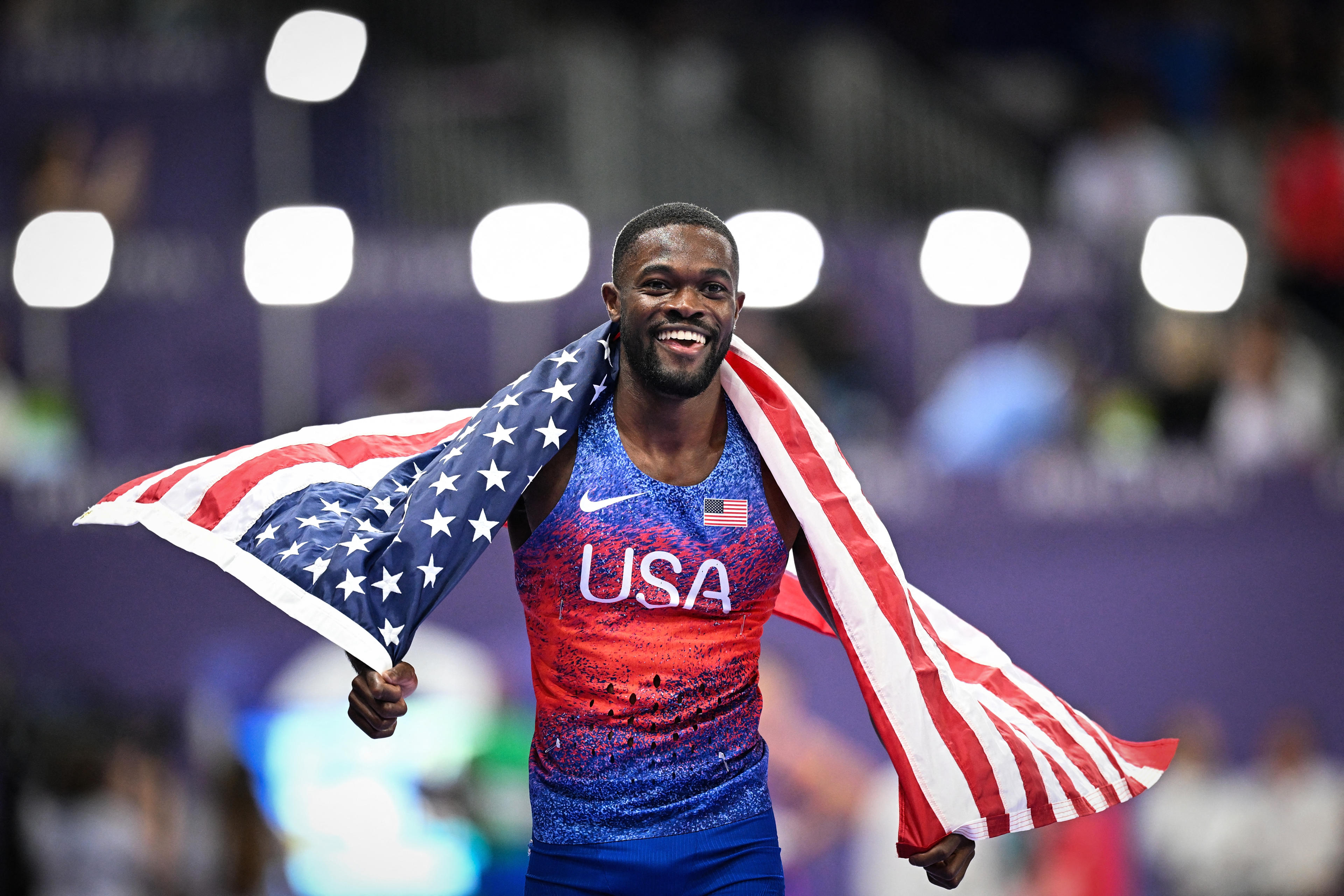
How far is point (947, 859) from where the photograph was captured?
3.40 metres

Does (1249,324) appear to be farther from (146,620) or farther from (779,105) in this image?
(146,620)

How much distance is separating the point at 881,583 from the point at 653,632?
23.5 inches

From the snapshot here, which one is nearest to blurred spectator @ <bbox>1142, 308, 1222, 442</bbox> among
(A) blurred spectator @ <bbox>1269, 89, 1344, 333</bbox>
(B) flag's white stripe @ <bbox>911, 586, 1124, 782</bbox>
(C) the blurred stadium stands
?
(C) the blurred stadium stands

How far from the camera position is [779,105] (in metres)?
10.2

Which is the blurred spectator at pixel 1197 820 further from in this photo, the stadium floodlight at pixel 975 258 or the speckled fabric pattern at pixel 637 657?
the speckled fabric pattern at pixel 637 657

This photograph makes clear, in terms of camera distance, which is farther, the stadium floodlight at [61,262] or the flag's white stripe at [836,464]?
the stadium floodlight at [61,262]

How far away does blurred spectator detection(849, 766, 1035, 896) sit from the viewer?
6.70m

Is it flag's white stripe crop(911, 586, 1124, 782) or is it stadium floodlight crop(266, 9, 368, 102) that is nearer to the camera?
flag's white stripe crop(911, 586, 1124, 782)

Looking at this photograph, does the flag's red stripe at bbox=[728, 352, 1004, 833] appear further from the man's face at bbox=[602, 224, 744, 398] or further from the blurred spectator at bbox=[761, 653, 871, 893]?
the blurred spectator at bbox=[761, 653, 871, 893]

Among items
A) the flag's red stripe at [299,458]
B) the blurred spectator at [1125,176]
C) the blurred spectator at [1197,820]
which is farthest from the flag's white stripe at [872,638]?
the blurred spectator at [1125,176]

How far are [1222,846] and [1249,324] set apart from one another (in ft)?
8.69

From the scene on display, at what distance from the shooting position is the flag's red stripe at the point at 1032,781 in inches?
136

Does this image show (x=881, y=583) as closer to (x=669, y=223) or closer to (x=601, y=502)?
(x=601, y=502)

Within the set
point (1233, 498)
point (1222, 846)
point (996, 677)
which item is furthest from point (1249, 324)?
point (996, 677)
